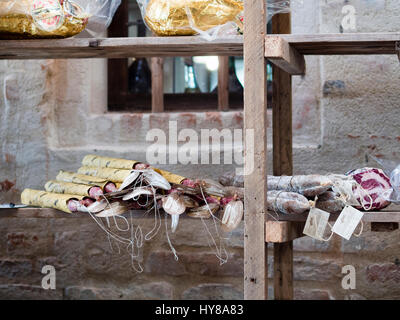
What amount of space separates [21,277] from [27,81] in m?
0.86

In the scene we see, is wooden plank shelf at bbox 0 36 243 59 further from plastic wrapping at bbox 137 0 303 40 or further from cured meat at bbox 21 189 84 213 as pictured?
cured meat at bbox 21 189 84 213

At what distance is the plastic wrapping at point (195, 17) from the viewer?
6.00ft

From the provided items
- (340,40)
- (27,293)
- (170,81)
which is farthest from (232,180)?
(27,293)

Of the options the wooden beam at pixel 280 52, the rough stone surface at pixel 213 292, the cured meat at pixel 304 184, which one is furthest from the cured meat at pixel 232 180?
the rough stone surface at pixel 213 292

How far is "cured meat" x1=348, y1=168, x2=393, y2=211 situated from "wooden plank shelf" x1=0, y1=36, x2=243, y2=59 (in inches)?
21.2

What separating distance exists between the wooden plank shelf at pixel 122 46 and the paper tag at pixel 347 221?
0.57 meters

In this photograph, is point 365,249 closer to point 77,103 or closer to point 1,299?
point 77,103

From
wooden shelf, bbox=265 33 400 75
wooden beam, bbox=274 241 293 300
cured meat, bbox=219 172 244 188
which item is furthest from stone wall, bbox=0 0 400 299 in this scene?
wooden shelf, bbox=265 33 400 75

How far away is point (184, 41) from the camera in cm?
179

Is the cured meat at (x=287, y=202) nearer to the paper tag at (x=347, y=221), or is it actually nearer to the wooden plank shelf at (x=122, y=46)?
the paper tag at (x=347, y=221)

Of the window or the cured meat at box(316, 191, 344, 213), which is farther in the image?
the window

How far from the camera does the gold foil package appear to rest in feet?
6.00
